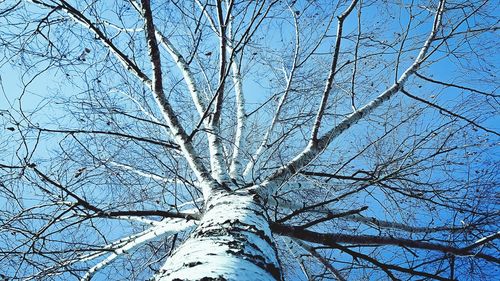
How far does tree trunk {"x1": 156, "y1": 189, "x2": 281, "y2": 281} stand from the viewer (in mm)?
1170

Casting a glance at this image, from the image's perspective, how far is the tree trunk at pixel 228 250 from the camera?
3.84 feet

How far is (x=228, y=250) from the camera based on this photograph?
53.1 inches

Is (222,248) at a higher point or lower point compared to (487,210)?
lower

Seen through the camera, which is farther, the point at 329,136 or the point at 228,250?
the point at 329,136

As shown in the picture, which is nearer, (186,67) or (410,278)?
(410,278)

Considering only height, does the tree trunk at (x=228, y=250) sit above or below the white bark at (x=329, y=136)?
below

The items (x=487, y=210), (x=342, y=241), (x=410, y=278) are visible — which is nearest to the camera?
(x=342, y=241)

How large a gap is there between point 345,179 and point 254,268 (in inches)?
96.6

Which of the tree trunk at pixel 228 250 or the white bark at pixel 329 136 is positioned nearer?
the tree trunk at pixel 228 250

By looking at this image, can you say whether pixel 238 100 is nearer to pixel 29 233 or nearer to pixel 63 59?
pixel 63 59

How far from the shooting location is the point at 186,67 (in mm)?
3496

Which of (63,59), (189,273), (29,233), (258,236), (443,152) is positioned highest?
(63,59)

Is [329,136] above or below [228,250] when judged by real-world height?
above

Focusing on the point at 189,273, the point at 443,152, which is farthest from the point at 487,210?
the point at 189,273
